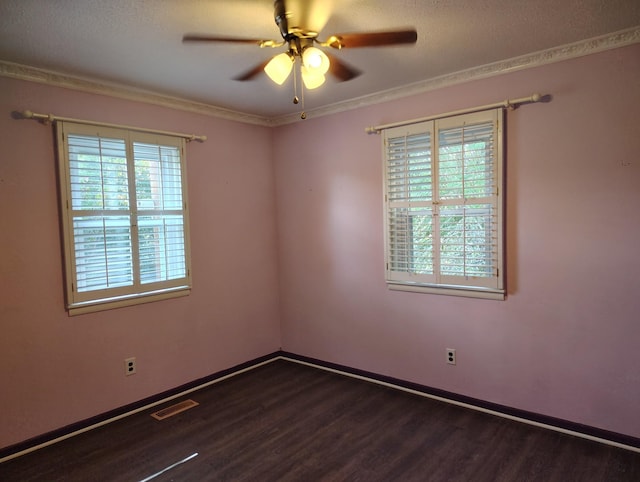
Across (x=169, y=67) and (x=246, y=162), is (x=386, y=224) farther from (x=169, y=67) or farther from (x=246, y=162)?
(x=169, y=67)

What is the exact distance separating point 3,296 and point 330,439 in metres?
2.31

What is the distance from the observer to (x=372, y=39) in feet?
6.91

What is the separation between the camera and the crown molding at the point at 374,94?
8.24ft

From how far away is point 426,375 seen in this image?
337 cm

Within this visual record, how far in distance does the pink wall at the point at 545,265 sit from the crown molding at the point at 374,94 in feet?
0.18

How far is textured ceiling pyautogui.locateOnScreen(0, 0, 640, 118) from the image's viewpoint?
1988mm

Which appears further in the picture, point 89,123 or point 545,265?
point 89,123

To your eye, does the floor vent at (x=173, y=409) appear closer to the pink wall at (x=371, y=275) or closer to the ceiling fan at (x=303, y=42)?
the pink wall at (x=371, y=275)

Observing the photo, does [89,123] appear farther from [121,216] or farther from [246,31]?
[246,31]

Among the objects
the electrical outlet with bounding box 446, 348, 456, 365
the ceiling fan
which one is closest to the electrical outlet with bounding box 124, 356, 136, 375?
the ceiling fan

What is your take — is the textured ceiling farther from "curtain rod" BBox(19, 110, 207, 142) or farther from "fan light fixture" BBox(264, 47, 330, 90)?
"curtain rod" BBox(19, 110, 207, 142)

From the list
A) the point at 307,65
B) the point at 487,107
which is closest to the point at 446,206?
the point at 487,107

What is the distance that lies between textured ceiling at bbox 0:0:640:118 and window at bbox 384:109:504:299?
0.48 m

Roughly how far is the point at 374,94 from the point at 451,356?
223 centimetres
